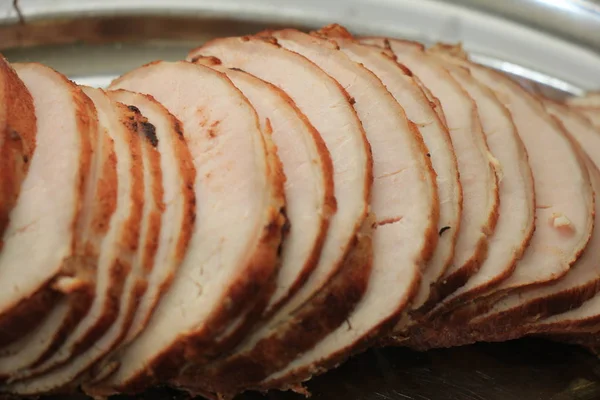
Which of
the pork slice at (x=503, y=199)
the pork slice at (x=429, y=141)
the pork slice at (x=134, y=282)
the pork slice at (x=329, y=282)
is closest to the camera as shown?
the pork slice at (x=134, y=282)

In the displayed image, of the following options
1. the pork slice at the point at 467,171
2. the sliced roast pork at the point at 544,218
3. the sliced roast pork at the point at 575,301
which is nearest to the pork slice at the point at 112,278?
the pork slice at the point at 467,171

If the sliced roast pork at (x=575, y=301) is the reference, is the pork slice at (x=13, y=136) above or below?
above

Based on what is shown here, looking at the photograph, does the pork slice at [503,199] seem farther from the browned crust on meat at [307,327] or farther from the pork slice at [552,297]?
the browned crust on meat at [307,327]

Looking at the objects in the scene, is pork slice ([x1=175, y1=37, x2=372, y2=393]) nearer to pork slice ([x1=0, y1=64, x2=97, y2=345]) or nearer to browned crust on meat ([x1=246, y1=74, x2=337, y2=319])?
browned crust on meat ([x1=246, y1=74, x2=337, y2=319])

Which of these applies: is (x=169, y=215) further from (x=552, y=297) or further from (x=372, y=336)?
(x=552, y=297)

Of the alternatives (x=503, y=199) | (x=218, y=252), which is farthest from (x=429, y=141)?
(x=218, y=252)

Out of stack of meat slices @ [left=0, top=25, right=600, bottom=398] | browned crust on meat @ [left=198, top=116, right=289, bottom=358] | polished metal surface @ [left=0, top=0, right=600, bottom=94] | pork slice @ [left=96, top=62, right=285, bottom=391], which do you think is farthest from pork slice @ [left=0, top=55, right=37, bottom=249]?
polished metal surface @ [left=0, top=0, right=600, bottom=94]
